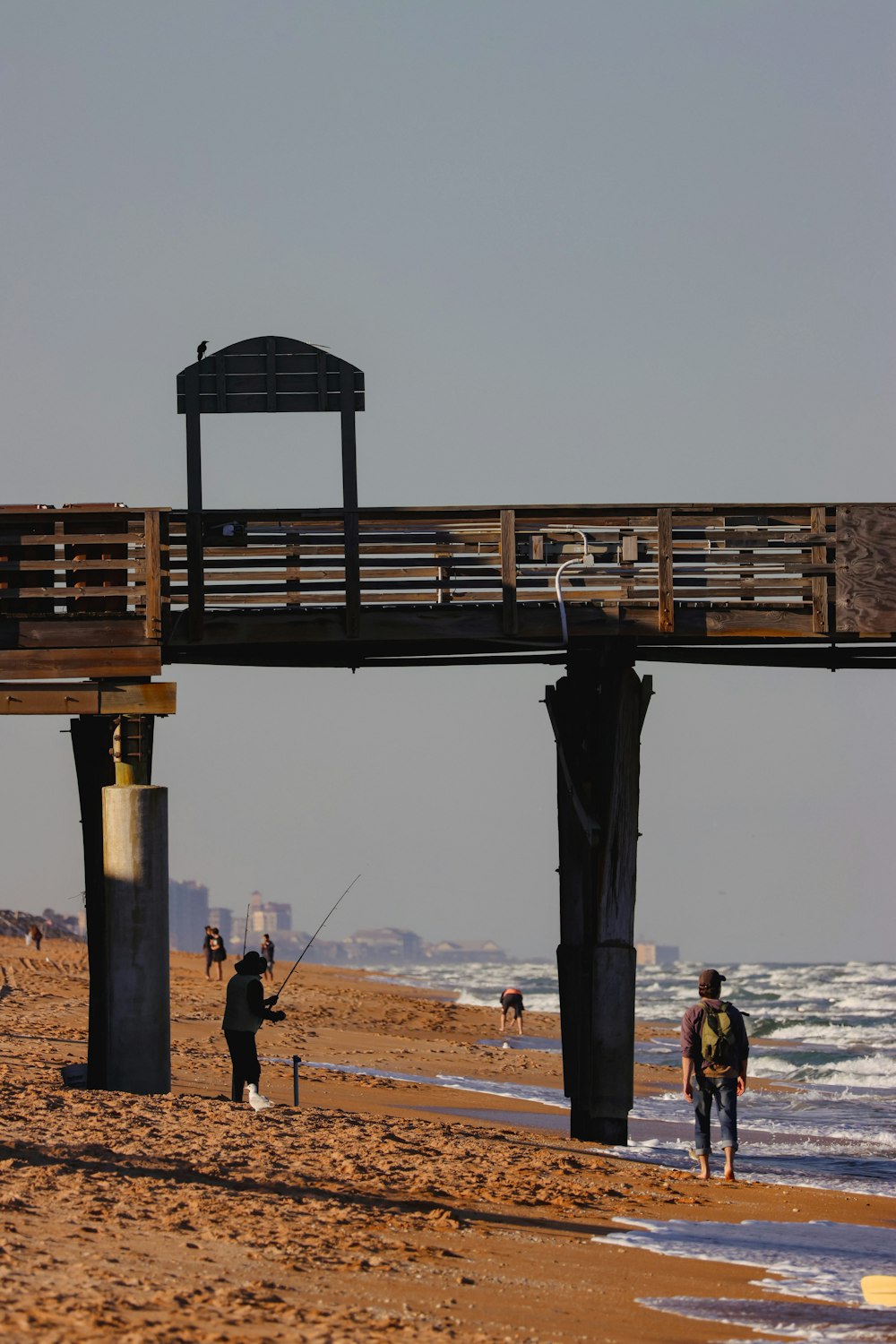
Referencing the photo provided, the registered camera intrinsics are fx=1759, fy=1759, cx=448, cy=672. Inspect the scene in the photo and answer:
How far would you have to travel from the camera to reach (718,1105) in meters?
12.7

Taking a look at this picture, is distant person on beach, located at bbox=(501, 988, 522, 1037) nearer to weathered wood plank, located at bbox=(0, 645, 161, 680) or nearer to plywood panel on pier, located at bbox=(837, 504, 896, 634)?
plywood panel on pier, located at bbox=(837, 504, 896, 634)

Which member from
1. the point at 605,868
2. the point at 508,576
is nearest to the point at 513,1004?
the point at 605,868

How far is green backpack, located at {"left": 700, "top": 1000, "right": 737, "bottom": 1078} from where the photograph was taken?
12.4 m

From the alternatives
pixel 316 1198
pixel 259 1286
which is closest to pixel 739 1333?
pixel 259 1286

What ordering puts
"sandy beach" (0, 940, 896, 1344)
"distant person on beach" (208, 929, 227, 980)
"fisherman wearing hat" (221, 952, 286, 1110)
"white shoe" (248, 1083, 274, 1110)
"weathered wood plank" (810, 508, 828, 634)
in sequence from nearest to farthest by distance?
"sandy beach" (0, 940, 896, 1344)
"white shoe" (248, 1083, 274, 1110)
"fisherman wearing hat" (221, 952, 286, 1110)
"weathered wood plank" (810, 508, 828, 634)
"distant person on beach" (208, 929, 227, 980)

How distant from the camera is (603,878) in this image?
14.9 metres

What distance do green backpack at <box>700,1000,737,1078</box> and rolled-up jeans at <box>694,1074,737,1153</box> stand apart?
115mm

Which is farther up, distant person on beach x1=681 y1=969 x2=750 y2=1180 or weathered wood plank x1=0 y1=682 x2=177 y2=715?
weathered wood plank x1=0 y1=682 x2=177 y2=715

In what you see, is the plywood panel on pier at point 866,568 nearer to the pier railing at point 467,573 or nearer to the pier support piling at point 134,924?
the pier railing at point 467,573

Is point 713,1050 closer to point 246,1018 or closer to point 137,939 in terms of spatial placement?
point 246,1018

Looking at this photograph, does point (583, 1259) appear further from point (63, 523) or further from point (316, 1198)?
point (63, 523)

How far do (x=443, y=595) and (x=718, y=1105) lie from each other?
189 inches

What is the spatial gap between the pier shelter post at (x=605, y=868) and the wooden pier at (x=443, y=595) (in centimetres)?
2

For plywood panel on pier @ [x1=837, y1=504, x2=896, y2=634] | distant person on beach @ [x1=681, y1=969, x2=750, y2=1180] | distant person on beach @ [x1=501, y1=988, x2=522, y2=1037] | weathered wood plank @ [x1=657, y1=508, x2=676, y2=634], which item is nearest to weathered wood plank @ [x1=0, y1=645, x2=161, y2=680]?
weathered wood plank @ [x1=657, y1=508, x2=676, y2=634]
